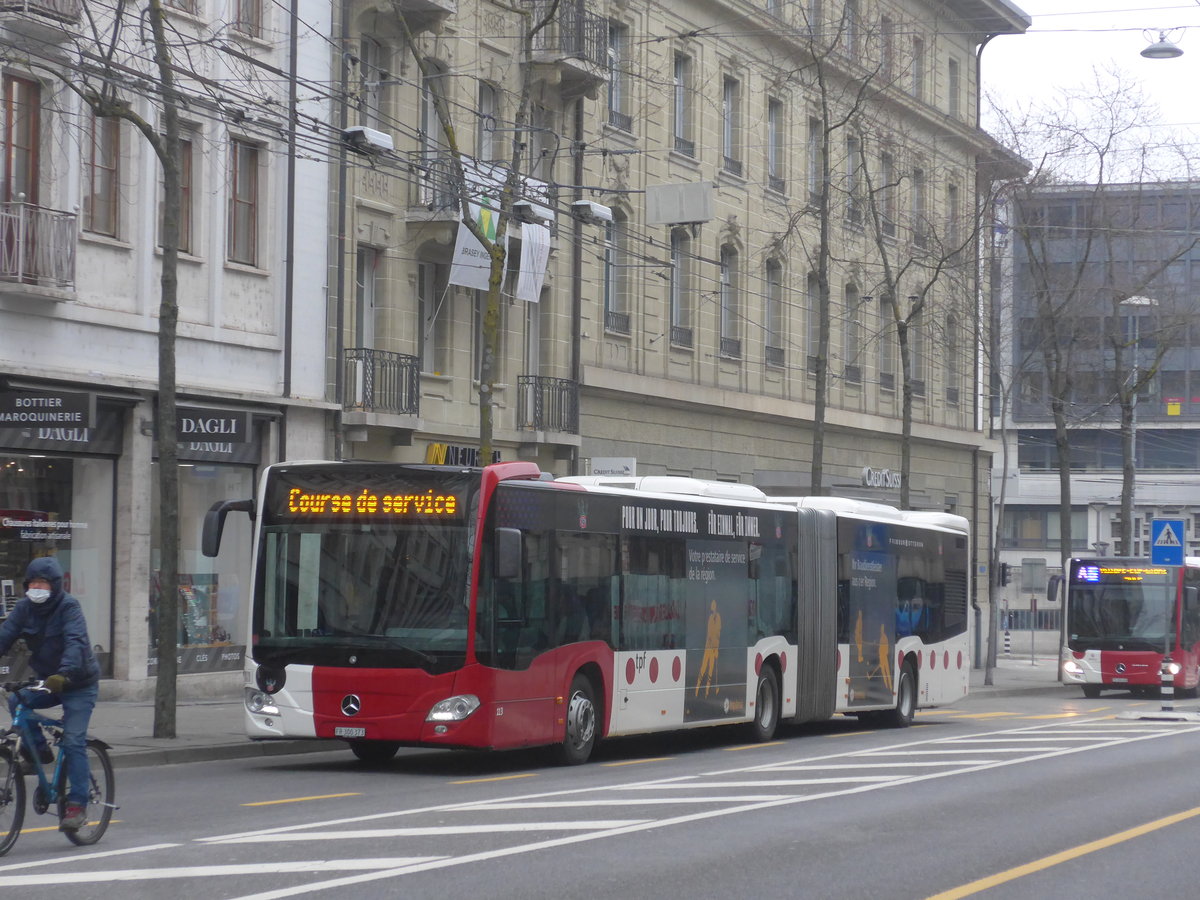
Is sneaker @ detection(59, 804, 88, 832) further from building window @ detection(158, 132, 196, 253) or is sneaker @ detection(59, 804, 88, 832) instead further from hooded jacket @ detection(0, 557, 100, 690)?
building window @ detection(158, 132, 196, 253)

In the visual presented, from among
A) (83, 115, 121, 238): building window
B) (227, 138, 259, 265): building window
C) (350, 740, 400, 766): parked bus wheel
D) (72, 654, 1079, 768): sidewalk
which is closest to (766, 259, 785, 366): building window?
(227, 138, 259, 265): building window

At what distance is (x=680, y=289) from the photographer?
1491 inches

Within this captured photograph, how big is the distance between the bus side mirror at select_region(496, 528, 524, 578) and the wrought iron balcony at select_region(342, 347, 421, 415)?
37.5 feet

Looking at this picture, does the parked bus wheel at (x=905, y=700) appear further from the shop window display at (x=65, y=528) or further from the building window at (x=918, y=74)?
the building window at (x=918, y=74)

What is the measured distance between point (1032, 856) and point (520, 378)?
21.8 meters

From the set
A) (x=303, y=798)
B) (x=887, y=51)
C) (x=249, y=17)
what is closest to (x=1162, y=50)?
(x=887, y=51)

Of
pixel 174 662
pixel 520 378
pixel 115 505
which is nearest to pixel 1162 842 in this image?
pixel 174 662

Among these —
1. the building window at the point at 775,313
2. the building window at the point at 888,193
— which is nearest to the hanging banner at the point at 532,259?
the building window at the point at 888,193

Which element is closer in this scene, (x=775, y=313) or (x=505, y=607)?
(x=505, y=607)

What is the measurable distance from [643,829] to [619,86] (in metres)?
25.2

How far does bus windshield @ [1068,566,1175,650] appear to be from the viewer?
38.1m

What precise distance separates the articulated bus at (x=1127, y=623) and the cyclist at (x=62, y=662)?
30058 millimetres

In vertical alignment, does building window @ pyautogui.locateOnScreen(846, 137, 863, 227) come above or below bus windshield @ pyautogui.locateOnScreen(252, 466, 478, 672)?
above

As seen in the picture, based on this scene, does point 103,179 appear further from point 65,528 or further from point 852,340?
point 852,340
